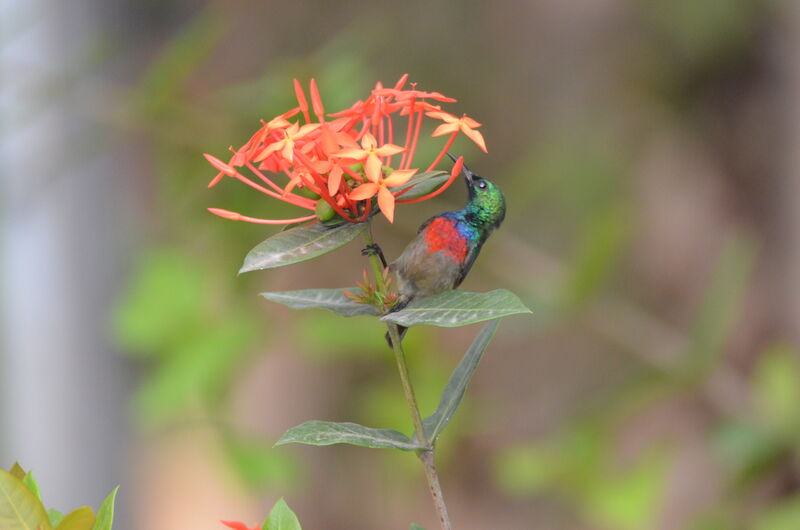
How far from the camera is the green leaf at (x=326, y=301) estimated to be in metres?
0.40

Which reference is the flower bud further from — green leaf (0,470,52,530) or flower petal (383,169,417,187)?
green leaf (0,470,52,530)

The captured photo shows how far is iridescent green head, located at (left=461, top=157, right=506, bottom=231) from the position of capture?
1.55 feet

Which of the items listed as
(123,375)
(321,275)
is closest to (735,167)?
(321,275)

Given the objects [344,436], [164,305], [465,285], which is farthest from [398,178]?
[465,285]

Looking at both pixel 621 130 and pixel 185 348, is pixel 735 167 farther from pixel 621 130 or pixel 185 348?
pixel 185 348

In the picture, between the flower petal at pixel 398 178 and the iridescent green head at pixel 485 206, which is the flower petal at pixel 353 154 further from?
the iridescent green head at pixel 485 206

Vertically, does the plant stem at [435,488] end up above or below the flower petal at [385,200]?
below

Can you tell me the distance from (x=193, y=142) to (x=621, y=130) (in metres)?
0.83

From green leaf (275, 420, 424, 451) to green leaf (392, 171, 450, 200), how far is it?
0.11 metres

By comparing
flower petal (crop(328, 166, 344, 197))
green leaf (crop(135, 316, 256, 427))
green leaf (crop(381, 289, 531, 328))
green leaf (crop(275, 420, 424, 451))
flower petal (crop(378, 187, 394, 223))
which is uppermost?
flower petal (crop(328, 166, 344, 197))

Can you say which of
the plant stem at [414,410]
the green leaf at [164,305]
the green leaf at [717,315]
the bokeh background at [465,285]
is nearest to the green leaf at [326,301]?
the plant stem at [414,410]

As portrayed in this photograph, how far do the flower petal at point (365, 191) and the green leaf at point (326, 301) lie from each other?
0.06 m

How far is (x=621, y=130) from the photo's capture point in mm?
1636

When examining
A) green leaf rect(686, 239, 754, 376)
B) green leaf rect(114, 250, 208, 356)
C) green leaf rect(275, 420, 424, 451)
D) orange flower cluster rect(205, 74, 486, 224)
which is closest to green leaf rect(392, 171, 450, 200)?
orange flower cluster rect(205, 74, 486, 224)
